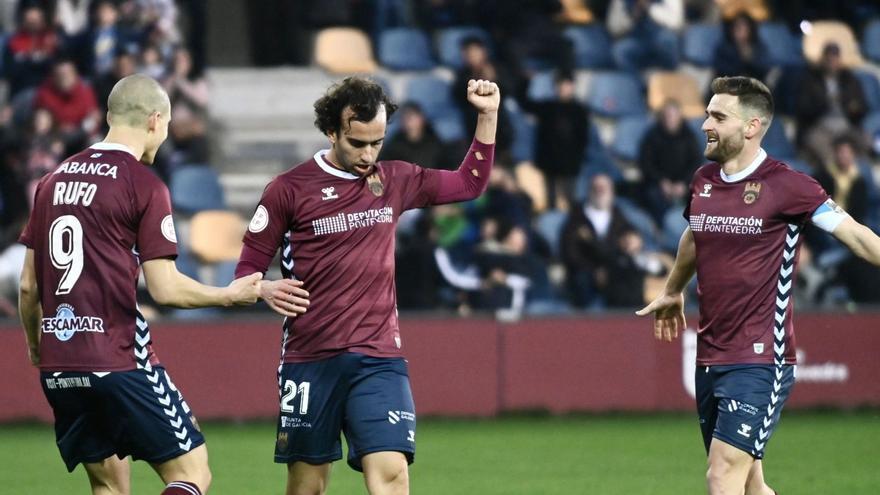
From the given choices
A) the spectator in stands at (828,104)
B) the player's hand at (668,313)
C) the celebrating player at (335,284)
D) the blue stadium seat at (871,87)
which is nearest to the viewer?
the celebrating player at (335,284)

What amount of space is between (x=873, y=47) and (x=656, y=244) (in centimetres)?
522

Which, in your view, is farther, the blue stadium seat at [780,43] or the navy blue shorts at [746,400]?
the blue stadium seat at [780,43]

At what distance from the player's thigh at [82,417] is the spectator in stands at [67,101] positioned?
365 inches

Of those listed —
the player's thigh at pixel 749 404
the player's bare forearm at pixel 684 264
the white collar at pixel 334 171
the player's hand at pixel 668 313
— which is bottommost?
the player's thigh at pixel 749 404

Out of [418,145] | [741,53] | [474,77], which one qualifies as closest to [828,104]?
[741,53]

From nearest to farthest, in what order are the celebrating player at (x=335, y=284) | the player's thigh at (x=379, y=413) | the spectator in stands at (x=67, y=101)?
1. the player's thigh at (x=379, y=413)
2. the celebrating player at (x=335, y=284)
3. the spectator in stands at (x=67, y=101)

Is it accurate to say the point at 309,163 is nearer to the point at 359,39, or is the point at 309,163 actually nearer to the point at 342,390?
the point at 342,390

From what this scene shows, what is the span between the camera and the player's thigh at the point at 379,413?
666 centimetres

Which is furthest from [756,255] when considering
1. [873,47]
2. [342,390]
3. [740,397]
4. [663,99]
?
[873,47]

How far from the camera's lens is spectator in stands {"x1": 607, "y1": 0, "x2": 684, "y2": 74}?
18516mm

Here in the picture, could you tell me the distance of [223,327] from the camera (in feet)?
45.0

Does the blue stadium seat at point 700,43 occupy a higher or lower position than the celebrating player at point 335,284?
higher

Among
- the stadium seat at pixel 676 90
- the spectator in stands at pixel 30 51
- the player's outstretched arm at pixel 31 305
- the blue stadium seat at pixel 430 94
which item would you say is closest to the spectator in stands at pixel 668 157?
the stadium seat at pixel 676 90

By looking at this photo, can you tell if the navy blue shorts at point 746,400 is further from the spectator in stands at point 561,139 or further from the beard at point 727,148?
the spectator in stands at point 561,139
